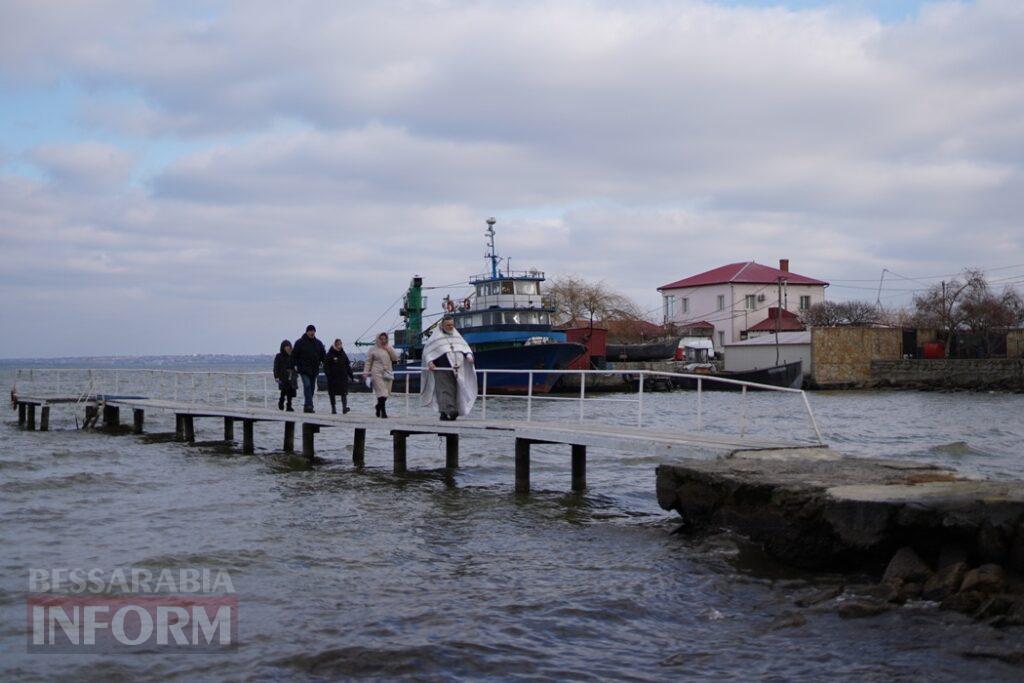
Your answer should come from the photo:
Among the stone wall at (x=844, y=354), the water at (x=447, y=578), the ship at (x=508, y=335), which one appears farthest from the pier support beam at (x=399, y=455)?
the stone wall at (x=844, y=354)

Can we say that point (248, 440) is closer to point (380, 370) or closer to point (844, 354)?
point (380, 370)

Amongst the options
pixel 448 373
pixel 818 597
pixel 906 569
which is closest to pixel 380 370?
pixel 448 373

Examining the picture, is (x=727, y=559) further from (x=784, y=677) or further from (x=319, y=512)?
(x=319, y=512)

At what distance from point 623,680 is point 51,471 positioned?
15476 millimetres

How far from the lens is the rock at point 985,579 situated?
778 cm

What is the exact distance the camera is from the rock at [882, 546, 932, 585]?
830cm

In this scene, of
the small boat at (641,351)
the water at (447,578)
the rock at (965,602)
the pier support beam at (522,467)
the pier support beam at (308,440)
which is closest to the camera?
the water at (447,578)

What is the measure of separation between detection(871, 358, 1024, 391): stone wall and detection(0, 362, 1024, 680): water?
39351 millimetres

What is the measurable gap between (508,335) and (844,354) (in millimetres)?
22303

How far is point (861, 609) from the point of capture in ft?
26.3

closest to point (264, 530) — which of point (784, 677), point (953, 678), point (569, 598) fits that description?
point (569, 598)

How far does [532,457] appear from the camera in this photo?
21.1 metres

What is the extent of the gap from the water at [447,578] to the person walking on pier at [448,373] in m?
1.43

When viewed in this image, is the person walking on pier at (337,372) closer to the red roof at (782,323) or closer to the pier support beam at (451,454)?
the pier support beam at (451,454)
